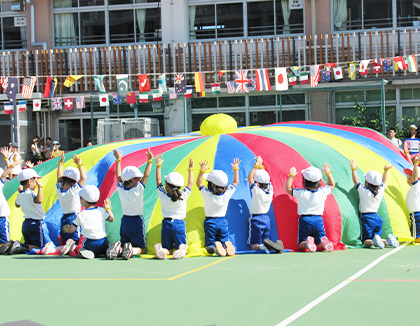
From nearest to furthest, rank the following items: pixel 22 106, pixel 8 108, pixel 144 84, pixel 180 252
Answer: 1. pixel 180 252
2. pixel 144 84
3. pixel 8 108
4. pixel 22 106

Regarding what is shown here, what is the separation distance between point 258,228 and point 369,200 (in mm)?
1574

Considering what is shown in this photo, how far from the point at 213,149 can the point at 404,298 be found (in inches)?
171

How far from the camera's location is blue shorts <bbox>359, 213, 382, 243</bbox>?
24.5ft

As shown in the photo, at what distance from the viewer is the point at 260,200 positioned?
286 inches

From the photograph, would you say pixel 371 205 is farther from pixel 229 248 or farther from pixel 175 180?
pixel 175 180

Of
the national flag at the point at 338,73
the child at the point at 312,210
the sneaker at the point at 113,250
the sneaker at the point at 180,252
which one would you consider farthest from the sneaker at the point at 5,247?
the national flag at the point at 338,73

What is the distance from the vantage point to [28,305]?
4.64m

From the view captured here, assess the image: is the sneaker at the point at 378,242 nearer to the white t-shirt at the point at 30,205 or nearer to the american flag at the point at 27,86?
the white t-shirt at the point at 30,205

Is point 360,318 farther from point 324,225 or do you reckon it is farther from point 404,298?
point 324,225

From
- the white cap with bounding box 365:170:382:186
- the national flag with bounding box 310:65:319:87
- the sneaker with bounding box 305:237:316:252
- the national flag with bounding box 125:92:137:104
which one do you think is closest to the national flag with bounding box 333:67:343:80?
the national flag with bounding box 310:65:319:87

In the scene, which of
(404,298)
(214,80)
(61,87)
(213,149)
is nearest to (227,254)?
(213,149)

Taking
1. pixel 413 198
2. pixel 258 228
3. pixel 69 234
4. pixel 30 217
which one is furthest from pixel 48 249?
pixel 413 198

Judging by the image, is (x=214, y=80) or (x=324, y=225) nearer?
(x=324, y=225)

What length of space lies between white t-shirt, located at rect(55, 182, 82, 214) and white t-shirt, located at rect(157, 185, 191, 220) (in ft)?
3.95
